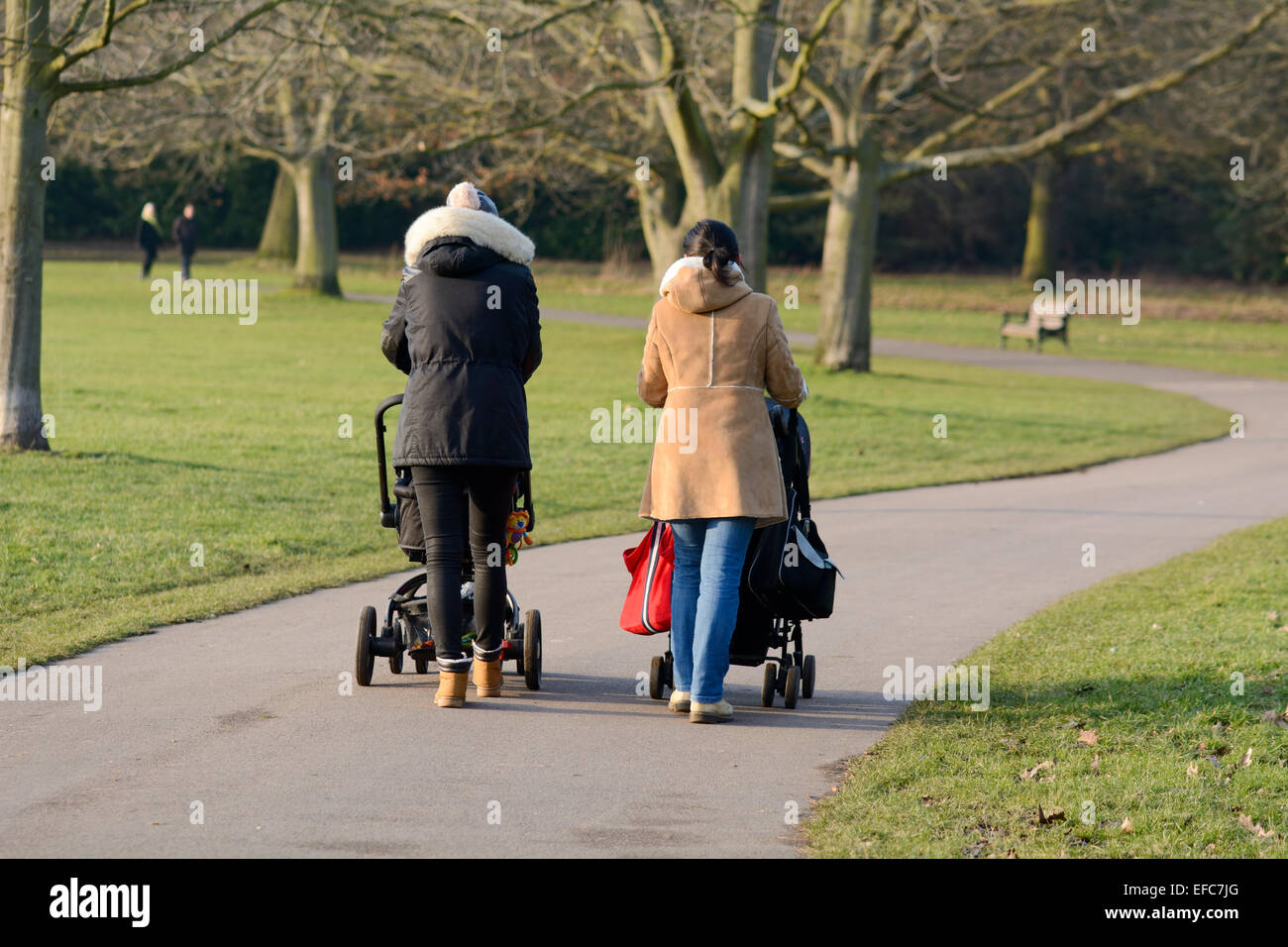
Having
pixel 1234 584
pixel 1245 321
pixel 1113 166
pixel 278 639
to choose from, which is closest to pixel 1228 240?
pixel 1113 166

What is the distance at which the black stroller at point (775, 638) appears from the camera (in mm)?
6203

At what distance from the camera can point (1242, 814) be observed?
4.83 m

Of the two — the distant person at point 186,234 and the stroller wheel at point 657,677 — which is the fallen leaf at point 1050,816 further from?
the distant person at point 186,234

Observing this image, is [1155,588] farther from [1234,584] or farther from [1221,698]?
[1221,698]

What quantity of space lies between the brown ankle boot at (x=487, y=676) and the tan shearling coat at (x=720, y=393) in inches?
37.4

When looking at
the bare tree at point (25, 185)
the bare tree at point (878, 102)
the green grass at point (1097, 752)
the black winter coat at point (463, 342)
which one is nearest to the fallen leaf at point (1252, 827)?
the green grass at point (1097, 752)

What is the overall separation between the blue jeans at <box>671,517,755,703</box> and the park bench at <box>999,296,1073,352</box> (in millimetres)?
24000

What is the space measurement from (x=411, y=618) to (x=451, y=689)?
0.46 metres

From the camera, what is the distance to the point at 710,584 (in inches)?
236

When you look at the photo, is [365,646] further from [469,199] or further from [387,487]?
[469,199]

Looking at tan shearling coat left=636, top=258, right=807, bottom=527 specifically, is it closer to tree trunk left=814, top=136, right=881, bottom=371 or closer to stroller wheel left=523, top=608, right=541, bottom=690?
stroller wheel left=523, top=608, right=541, bottom=690
